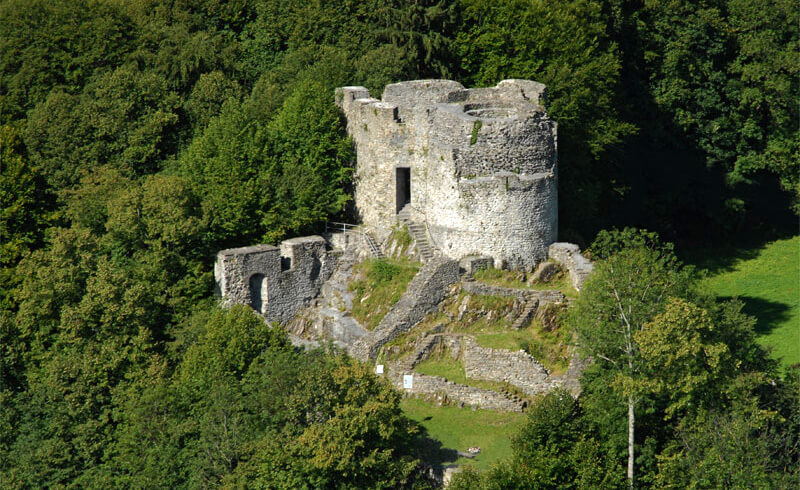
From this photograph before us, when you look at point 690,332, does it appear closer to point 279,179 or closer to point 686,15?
point 279,179

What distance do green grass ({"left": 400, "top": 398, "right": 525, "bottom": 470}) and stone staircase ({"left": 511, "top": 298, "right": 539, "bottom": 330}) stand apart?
350 cm

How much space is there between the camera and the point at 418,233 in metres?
53.7

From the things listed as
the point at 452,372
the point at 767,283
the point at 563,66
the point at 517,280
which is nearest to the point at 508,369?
the point at 452,372

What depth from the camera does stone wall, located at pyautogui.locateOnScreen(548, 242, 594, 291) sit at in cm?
5056

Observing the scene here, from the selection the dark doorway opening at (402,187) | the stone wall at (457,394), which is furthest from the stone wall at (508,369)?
the dark doorway opening at (402,187)

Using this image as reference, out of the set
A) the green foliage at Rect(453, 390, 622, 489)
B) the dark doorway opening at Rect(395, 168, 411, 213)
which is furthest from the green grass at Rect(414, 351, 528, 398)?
the dark doorway opening at Rect(395, 168, 411, 213)

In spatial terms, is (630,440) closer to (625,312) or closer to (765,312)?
(625,312)

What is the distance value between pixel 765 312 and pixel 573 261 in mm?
11544

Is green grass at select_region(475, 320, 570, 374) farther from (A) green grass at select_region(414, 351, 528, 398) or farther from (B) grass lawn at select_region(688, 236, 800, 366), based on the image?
(B) grass lawn at select_region(688, 236, 800, 366)

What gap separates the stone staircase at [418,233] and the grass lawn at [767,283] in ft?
33.5

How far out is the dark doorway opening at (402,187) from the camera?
55.0 meters

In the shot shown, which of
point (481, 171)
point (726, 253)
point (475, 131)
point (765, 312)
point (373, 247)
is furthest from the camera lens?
point (726, 253)

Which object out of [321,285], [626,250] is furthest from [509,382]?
[321,285]

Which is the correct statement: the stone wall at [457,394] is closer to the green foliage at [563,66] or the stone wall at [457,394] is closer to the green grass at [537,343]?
the green grass at [537,343]
